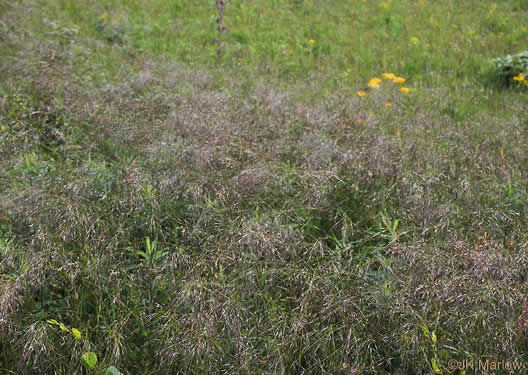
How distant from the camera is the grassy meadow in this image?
2.25m

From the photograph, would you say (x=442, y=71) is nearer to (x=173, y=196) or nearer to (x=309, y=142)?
(x=309, y=142)

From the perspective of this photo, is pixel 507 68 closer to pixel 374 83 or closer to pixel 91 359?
pixel 374 83

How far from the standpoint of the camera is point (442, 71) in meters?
6.62

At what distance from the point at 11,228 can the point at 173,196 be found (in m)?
1.08

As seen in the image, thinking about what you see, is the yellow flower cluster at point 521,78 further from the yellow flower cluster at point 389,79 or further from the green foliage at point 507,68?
the yellow flower cluster at point 389,79

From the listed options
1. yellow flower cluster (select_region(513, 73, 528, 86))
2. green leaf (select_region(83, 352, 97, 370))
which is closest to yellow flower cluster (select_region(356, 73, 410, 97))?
yellow flower cluster (select_region(513, 73, 528, 86))

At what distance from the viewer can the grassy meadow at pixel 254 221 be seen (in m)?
2.25

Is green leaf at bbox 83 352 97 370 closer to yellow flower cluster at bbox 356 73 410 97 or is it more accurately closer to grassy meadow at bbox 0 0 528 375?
grassy meadow at bbox 0 0 528 375

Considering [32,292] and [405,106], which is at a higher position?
[32,292]

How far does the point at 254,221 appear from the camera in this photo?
111 inches

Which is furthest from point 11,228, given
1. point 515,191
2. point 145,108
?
point 515,191

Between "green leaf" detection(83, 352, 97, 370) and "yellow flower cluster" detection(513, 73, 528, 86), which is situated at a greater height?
"green leaf" detection(83, 352, 97, 370)

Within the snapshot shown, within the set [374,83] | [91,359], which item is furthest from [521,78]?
[91,359]

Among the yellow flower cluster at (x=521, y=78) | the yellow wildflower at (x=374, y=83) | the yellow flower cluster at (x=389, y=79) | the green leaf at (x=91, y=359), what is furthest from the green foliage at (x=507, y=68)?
the green leaf at (x=91, y=359)
